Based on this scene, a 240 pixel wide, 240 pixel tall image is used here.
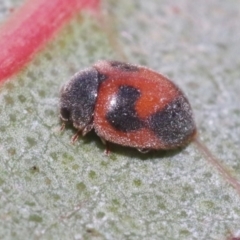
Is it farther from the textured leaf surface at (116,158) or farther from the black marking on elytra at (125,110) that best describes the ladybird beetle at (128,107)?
the textured leaf surface at (116,158)

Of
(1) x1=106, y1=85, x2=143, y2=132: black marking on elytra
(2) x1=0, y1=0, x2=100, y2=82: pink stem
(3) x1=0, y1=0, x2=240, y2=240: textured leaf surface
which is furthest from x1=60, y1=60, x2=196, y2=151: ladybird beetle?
(2) x1=0, y1=0, x2=100, y2=82: pink stem

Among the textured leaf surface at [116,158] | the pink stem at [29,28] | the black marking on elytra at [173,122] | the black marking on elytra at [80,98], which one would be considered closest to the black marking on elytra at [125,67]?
the black marking on elytra at [80,98]

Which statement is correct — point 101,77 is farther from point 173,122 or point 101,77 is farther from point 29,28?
point 29,28

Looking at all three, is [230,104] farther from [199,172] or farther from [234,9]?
[234,9]

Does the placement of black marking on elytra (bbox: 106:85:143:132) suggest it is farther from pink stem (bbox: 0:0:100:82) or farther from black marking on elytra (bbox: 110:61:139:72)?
pink stem (bbox: 0:0:100:82)

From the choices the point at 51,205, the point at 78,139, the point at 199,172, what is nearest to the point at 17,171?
the point at 51,205

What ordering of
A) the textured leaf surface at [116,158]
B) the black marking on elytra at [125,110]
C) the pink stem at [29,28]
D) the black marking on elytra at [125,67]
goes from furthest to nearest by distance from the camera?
the pink stem at [29,28], the black marking on elytra at [125,67], the black marking on elytra at [125,110], the textured leaf surface at [116,158]

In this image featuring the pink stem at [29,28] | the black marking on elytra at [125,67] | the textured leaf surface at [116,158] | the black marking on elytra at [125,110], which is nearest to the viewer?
the textured leaf surface at [116,158]
